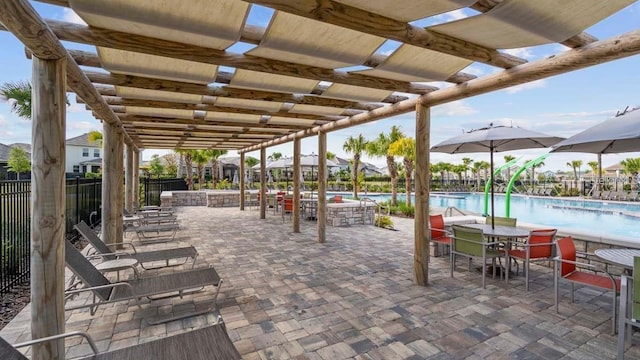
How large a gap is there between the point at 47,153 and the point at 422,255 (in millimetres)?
4859

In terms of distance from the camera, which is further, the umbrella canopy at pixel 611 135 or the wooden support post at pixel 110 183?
the wooden support post at pixel 110 183

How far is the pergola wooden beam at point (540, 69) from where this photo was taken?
273cm

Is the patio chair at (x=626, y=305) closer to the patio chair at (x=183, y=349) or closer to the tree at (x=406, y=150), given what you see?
the patio chair at (x=183, y=349)

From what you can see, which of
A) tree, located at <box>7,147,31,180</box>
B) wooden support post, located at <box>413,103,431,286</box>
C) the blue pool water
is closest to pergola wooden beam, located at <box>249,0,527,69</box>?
wooden support post, located at <box>413,103,431,286</box>

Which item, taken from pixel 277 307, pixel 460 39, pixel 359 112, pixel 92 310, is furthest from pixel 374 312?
pixel 359 112

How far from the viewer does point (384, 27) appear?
2.70 meters

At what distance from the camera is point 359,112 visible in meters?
6.57

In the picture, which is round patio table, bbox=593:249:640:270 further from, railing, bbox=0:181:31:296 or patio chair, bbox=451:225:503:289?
railing, bbox=0:181:31:296

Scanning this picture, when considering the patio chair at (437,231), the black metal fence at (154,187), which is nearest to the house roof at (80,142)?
the black metal fence at (154,187)

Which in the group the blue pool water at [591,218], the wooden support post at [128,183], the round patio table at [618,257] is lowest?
the blue pool water at [591,218]

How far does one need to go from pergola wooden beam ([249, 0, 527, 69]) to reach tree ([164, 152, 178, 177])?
30593 mm

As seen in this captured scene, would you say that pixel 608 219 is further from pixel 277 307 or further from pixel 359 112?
pixel 277 307

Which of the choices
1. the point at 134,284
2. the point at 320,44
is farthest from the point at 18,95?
the point at 320,44

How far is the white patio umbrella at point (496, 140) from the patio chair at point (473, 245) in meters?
0.72
